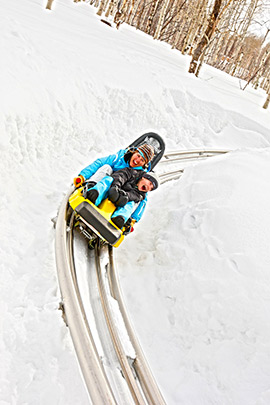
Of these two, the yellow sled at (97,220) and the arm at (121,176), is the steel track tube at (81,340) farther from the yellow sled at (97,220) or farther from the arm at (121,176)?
the arm at (121,176)

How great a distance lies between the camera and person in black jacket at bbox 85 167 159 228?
412 centimetres

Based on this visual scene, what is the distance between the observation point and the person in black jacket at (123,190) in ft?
13.5

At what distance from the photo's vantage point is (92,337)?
2.96 metres

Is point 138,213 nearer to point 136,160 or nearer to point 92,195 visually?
point 136,160

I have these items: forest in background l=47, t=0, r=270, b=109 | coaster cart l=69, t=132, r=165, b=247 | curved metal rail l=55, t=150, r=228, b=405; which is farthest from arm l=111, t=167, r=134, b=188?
forest in background l=47, t=0, r=270, b=109

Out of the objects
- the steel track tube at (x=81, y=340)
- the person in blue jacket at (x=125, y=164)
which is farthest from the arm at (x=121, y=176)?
the steel track tube at (x=81, y=340)

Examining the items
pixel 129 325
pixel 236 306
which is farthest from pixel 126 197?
pixel 236 306

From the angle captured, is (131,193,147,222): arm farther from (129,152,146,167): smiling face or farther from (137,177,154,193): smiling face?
(129,152,146,167): smiling face

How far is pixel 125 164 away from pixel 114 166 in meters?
0.19

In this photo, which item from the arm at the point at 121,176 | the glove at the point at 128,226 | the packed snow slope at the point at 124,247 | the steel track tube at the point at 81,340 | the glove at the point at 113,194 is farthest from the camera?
the arm at the point at 121,176

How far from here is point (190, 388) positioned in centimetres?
321

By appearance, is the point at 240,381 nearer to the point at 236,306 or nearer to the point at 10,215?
the point at 236,306

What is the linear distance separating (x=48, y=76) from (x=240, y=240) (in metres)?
4.99

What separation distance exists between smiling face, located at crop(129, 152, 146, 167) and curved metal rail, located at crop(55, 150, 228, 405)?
57.6 inches
